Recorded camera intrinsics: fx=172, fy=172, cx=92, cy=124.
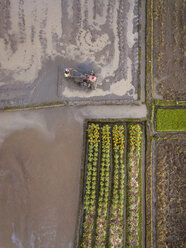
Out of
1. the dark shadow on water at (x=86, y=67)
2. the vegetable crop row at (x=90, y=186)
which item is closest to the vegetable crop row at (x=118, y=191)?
the vegetable crop row at (x=90, y=186)

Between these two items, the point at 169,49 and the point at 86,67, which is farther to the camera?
the point at 169,49

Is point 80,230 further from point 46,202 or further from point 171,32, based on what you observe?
point 171,32

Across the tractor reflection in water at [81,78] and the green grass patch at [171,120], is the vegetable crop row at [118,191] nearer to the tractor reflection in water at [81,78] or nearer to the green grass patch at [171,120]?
the green grass patch at [171,120]

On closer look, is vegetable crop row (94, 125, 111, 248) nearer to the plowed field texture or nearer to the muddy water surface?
the plowed field texture

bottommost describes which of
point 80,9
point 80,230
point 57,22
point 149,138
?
point 80,230

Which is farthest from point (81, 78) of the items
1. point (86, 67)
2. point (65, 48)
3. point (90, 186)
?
point (90, 186)

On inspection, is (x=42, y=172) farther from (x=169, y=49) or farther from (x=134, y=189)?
(x=169, y=49)

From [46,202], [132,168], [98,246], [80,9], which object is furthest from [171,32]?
[98,246]
